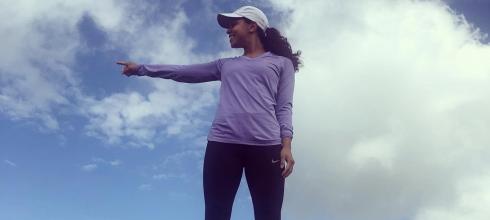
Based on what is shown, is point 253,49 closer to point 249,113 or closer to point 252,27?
point 252,27

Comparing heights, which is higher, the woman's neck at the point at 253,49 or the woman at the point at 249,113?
the woman's neck at the point at 253,49

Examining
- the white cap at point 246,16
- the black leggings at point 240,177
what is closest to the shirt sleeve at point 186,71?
the white cap at point 246,16

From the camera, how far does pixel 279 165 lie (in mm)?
4754

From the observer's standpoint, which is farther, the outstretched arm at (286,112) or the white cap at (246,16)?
the white cap at (246,16)

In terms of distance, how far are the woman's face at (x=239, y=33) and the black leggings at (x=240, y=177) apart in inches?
43.0

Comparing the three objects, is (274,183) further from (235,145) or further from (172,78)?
(172,78)

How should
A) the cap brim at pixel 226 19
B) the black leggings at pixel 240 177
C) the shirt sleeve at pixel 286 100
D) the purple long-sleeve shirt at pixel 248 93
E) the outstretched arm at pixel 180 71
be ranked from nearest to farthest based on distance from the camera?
the black leggings at pixel 240 177 → the purple long-sleeve shirt at pixel 248 93 → the shirt sleeve at pixel 286 100 → the cap brim at pixel 226 19 → the outstretched arm at pixel 180 71

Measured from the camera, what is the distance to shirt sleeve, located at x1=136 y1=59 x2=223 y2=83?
5.48m

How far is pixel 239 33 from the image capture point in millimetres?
5355

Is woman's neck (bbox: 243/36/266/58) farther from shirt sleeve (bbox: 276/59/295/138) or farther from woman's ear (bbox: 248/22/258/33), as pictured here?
shirt sleeve (bbox: 276/59/295/138)

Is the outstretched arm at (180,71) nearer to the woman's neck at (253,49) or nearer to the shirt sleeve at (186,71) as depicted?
the shirt sleeve at (186,71)

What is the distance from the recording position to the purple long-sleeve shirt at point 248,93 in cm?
481

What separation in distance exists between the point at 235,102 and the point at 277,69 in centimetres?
56

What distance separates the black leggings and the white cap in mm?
1281
